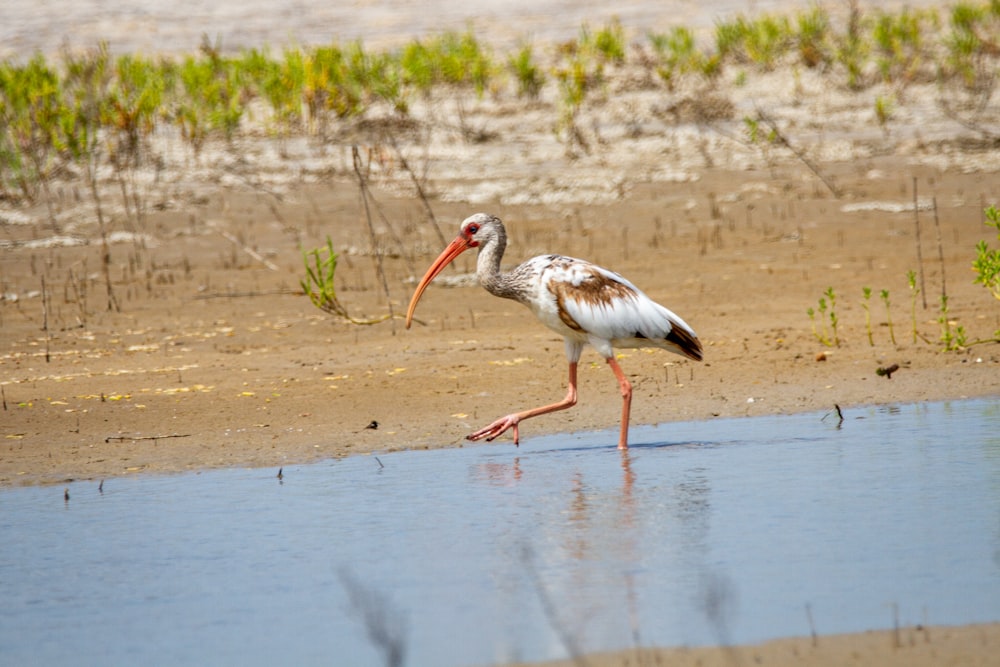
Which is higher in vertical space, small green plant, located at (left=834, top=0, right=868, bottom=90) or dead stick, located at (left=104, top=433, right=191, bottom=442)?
small green plant, located at (left=834, top=0, right=868, bottom=90)

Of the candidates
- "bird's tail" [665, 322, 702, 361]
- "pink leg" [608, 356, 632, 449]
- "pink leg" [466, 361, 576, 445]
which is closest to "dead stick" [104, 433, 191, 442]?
"pink leg" [466, 361, 576, 445]

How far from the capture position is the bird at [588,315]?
25.4 feet

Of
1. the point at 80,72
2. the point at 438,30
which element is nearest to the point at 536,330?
the point at 80,72

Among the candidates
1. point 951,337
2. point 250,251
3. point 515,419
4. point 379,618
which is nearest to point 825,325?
point 951,337

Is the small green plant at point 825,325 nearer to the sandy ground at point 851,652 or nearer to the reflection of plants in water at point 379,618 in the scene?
the reflection of plants in water at point 379,618

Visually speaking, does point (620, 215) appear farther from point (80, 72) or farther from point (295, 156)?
point (80, 72)

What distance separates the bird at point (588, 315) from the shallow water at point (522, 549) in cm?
22

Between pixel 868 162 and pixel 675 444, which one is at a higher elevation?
pixel 868 162

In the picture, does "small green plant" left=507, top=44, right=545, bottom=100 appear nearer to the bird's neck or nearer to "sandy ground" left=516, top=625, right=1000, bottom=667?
the bird's neck

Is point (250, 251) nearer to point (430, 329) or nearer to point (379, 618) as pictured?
point (430, 329)

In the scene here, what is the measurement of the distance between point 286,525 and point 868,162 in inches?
403

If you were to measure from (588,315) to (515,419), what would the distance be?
0.66 m

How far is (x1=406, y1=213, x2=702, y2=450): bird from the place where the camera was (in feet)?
25.4

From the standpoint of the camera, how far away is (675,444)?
25.0 ft
